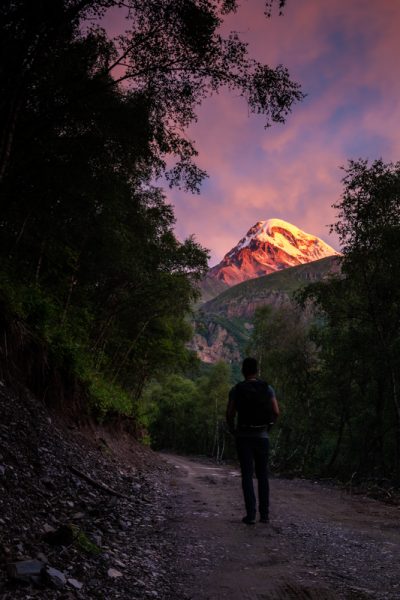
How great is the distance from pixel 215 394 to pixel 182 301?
58.9 m

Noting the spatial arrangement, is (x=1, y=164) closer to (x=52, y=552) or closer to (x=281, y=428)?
(x=52, y=552)

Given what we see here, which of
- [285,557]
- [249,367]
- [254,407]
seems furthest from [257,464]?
[285,557]

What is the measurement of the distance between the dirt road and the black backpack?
1.68m

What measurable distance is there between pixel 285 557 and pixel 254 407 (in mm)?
2544

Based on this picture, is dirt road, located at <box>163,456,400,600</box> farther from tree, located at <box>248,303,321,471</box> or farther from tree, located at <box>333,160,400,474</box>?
tree, located at <box>248,303,321,471</box>

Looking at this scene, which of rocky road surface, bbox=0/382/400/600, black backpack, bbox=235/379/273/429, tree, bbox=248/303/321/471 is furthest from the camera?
tree, bbox=248/303/321/471

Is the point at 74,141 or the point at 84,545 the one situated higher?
the point at 74,141

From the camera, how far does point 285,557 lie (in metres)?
5.36

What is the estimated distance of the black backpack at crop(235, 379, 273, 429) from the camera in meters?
7.49

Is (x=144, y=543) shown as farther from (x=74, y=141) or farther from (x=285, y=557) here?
(x=74, y=141)

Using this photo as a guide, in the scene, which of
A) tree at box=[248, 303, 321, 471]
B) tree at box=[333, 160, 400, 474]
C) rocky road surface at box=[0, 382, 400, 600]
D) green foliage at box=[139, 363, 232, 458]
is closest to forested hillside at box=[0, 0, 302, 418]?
rocky road surface at box=[0, 382, 400, 600]

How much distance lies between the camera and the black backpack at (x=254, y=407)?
24.6 feet

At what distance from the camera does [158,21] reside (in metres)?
10.8

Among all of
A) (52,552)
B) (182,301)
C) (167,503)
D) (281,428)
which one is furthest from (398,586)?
(281,428)
